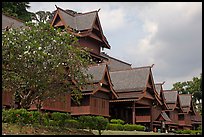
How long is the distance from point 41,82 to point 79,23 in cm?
2280

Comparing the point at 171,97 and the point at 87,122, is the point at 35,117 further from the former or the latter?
the point at 171,97

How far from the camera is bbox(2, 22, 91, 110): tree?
1573cm

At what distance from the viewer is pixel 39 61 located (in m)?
15.7

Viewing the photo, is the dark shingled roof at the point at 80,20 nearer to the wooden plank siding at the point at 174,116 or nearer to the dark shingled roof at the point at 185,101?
the wooden plank siding at the point at 174,116

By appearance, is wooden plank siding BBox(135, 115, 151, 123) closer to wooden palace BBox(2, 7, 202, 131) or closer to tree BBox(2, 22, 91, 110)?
wooden palace BBox(2, 7, 202, 131)

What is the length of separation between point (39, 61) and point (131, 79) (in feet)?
74.2

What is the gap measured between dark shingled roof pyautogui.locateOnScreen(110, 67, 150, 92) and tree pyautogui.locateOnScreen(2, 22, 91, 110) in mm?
18719

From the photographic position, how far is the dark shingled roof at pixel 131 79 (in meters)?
36.0

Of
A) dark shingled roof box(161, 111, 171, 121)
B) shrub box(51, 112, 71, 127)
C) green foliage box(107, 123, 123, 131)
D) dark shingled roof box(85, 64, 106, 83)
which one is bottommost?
green foliage box(107, 123, 123, 131)

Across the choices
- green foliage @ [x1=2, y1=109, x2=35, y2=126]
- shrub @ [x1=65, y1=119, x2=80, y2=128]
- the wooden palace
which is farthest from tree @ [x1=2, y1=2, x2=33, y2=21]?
green foliage @ [x1=2, y1=109, x2=35, y2=126]

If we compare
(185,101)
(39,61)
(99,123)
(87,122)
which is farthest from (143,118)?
(39,61)

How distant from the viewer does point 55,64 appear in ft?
53.5

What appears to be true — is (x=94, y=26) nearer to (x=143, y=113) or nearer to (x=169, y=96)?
(x=143, y=113)

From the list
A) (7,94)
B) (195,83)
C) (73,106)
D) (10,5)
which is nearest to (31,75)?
(7,94)
